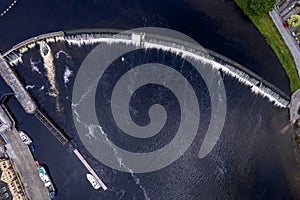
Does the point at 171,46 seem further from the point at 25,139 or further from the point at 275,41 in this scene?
the point at 25,139

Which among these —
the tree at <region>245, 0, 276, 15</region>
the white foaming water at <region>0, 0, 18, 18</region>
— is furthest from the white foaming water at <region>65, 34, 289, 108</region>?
the white foaming water at <region>0, 0, 18, 18</region>

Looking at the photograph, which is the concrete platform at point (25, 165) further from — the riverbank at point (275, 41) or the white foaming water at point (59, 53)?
the riverbank at point (275, 41)

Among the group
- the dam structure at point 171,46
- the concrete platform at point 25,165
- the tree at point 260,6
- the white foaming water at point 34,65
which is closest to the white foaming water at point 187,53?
the dam structure at point 171,46

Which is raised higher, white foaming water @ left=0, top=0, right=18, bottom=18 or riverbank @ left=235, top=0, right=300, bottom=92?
white foaming water @ left=0, top=0, right=18, bottom=18

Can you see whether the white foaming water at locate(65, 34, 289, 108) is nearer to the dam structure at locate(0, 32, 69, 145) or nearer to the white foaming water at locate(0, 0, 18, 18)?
the dam structure at locate(0, 32, 69, 145)

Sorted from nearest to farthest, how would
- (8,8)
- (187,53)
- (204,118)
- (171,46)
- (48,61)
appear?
(204,118) < (48,61) < (171,46) < (187,53) < (8,8)

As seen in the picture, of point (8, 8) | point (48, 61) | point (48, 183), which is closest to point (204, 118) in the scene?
point (48, 183)

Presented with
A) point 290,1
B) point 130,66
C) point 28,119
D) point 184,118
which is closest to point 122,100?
point 130,66
